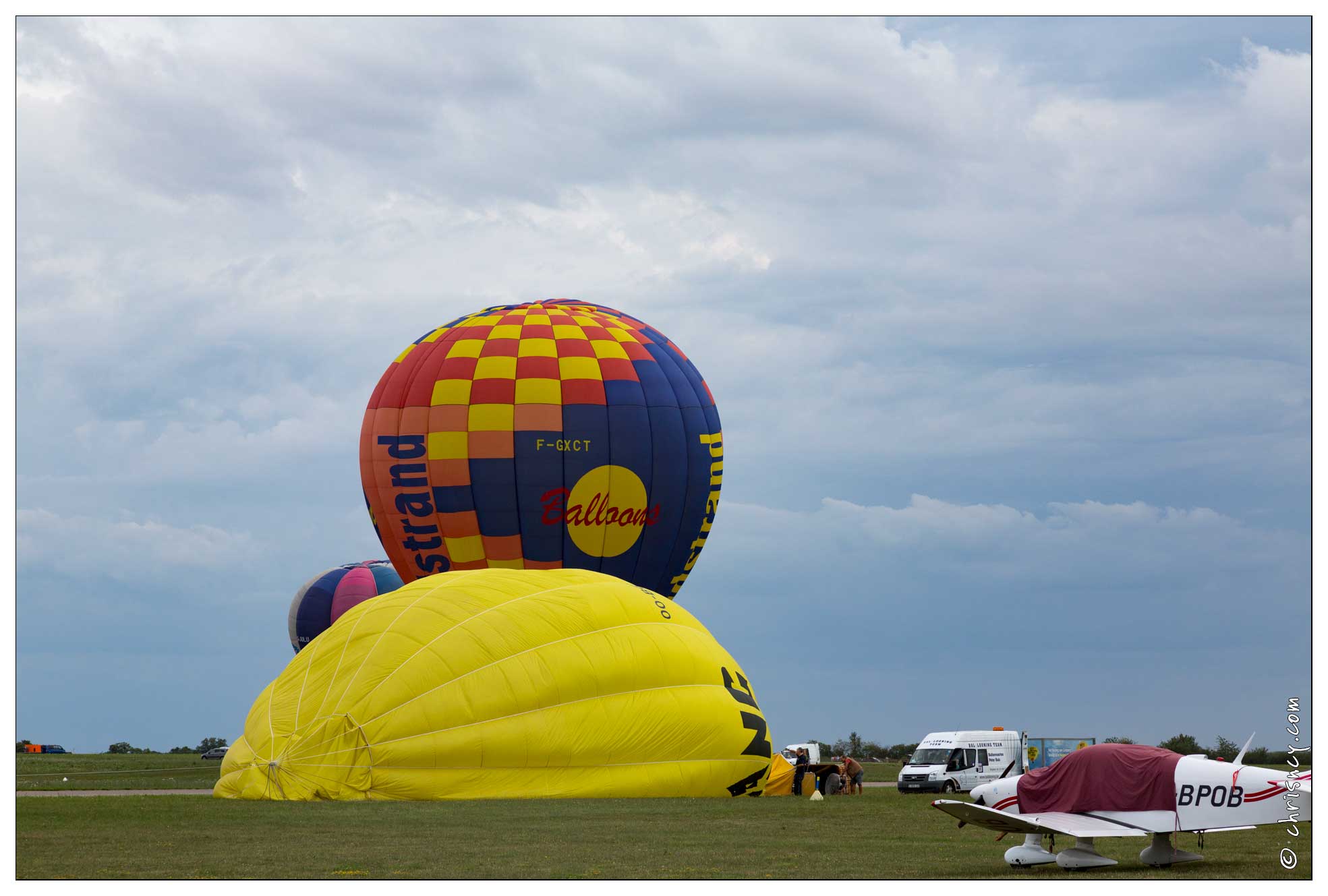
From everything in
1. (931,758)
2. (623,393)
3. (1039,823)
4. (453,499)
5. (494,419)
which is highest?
(623,393)

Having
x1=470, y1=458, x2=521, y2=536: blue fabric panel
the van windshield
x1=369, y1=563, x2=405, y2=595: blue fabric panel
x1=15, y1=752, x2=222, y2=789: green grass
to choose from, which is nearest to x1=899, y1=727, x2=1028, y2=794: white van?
the van windshield

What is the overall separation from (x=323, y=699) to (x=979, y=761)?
1965 cm

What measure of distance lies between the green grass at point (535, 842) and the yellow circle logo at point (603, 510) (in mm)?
9173

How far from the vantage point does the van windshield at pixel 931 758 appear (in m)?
39.4

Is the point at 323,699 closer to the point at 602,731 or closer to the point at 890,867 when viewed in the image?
the point at 602,731

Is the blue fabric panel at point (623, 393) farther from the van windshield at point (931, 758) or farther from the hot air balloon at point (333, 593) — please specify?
the hot air balloon at point (333, 593)

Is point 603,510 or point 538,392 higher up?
point 538,392

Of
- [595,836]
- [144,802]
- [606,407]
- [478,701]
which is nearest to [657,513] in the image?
[606,407]

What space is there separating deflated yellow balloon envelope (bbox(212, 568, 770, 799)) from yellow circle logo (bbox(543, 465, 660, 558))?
4.73m

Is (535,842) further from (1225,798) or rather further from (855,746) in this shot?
(855,746)

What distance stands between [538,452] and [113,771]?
21.4m

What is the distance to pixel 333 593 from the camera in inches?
2160

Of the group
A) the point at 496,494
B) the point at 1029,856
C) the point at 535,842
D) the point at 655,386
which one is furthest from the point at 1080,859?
the point at 655,386

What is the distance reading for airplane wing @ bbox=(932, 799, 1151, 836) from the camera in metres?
16.8
